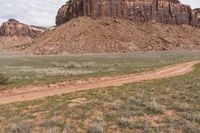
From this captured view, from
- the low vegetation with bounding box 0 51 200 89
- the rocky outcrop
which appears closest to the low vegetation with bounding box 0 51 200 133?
the low vegetation with bounding box 0 51 200 89

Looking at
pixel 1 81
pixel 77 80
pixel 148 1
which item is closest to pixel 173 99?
pixel 77 80

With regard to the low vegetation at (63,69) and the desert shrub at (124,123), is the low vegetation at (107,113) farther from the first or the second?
the low vegetation at (63,69)

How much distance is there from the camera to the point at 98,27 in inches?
5763

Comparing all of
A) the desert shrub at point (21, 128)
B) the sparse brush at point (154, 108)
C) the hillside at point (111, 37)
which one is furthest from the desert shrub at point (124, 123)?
the hillside at point (111, 37)

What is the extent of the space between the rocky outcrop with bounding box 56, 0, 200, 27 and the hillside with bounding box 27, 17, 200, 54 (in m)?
5.49

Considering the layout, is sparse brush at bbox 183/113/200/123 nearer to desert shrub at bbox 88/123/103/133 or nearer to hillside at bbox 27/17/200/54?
desert shrub at bbox 88/123/103/133

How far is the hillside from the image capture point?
436 ft

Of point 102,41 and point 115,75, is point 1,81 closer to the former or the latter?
point 115,75

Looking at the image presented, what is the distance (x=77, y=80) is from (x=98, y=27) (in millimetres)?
115955

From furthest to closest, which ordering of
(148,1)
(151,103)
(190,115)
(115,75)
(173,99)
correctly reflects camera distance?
(148,1) < (115,75) < (173,99) < (151,103) < (190,115)

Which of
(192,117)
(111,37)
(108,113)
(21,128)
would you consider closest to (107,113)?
(108,113)

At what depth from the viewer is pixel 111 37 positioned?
139250 mm

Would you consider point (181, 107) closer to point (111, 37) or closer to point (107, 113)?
point (107, 113)

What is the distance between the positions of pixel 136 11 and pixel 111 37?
121 feet
